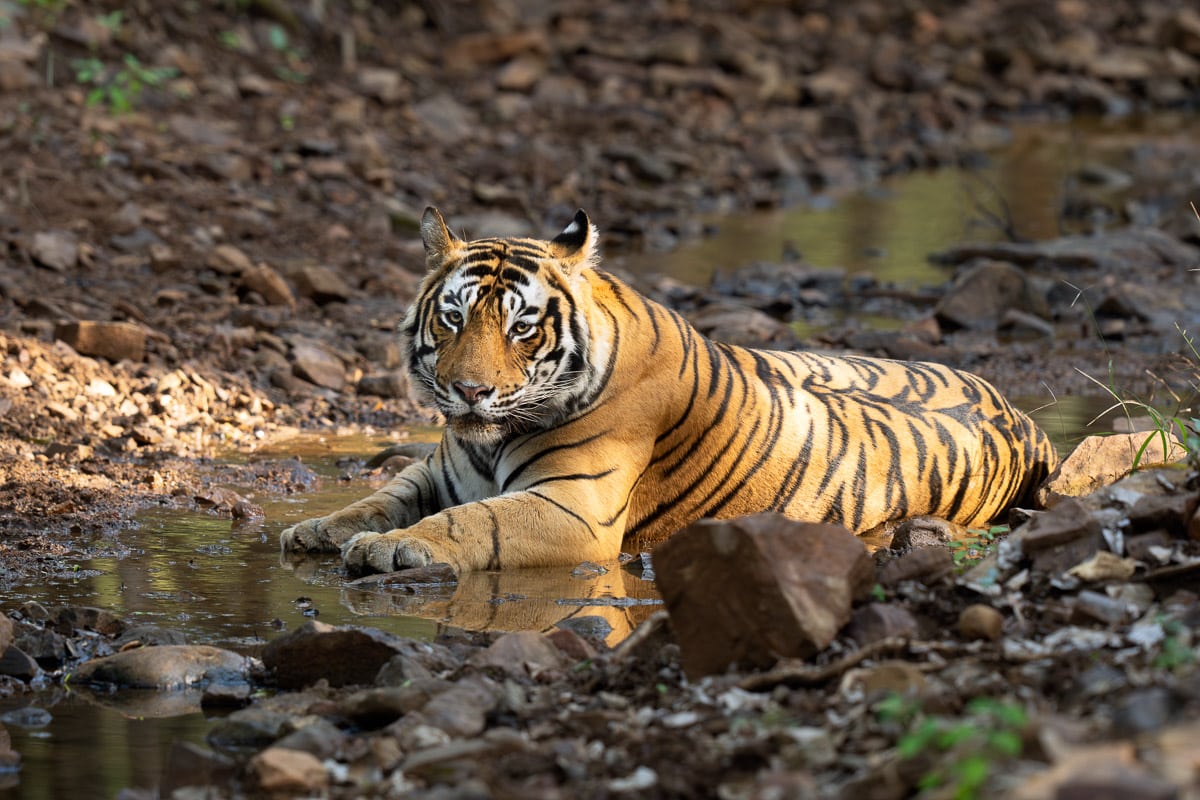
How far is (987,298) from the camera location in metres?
11.0

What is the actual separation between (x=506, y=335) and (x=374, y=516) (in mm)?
883

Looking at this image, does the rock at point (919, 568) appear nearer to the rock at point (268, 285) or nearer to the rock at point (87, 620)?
the rock at point (87, 620)

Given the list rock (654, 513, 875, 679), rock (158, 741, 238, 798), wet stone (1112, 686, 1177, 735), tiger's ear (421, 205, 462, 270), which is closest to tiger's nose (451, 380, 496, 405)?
tiger's ear (421, 205, 462, 270)

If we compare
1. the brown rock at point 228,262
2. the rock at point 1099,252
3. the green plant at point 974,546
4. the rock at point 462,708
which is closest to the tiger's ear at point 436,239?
the green plant at point 974,546

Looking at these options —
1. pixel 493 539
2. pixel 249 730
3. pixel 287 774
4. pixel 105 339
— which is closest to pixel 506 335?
pixel 493 539

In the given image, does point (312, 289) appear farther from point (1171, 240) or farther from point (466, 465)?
point (1171, 240)

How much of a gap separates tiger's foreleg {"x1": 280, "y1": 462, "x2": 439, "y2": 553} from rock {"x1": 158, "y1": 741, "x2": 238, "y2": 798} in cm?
222

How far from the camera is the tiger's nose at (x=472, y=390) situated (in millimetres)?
5535

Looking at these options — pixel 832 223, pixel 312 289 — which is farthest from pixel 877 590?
pixel 832 223

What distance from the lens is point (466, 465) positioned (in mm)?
6105

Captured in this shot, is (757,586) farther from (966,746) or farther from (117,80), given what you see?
(117,80)

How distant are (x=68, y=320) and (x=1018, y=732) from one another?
6.68 metres

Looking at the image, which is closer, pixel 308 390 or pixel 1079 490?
pixel 1079 490

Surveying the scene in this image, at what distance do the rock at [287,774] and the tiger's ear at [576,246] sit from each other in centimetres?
275
